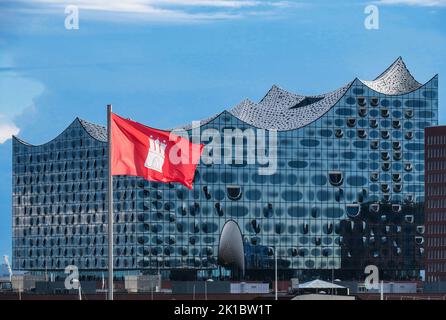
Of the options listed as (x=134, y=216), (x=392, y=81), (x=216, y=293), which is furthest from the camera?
(x=392, y=81)

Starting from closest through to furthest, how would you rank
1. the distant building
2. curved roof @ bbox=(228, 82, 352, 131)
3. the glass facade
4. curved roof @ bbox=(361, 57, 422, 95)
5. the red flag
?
the red flag
the glass facade
curved roof @ bbox=(228, 82, 352, 131)
the distant building
curved roof @ bbox=(361, 57, 422, 95)

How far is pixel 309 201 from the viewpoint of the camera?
18562 cm

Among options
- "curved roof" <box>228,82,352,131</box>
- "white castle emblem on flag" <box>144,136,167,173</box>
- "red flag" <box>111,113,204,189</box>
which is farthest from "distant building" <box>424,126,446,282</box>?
"white castle emblem on flag" <box>144,136,167,173</box>

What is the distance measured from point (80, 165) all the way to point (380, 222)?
4709 centimetres

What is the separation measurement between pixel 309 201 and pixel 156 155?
520ft

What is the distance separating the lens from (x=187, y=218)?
7156 inches

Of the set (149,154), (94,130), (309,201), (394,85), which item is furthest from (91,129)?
(149,154)

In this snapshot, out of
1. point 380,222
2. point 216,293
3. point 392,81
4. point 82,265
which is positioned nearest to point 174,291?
point 216,293

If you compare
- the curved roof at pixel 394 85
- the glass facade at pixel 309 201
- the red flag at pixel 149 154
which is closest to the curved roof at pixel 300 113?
the curved roof at pixel 394 85

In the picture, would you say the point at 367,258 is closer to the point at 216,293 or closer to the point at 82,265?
the point at 216,293

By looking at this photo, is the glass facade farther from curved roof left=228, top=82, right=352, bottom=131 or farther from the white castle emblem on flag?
the white castle emblem on flag

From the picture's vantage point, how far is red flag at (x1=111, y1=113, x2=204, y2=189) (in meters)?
27.5

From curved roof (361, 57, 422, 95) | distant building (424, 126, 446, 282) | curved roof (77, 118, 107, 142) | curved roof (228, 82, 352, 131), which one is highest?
curved roof (361, 57, 422, 95)

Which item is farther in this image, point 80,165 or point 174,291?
point 80,165
